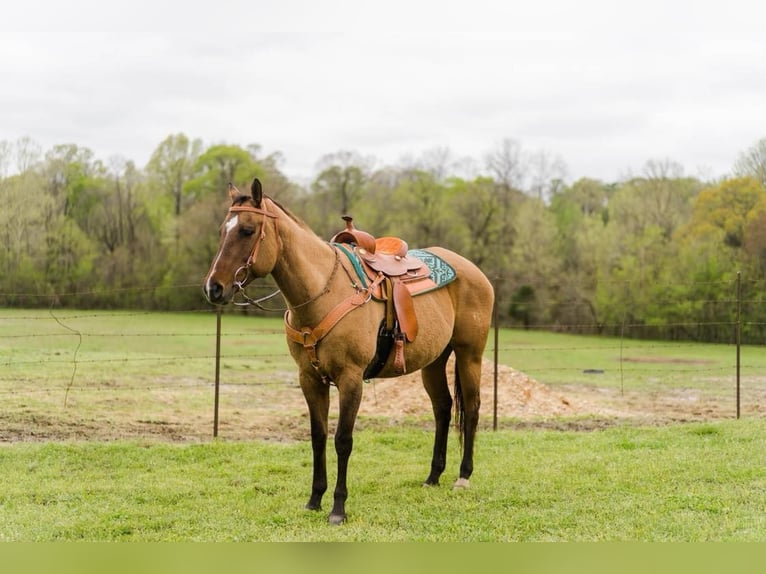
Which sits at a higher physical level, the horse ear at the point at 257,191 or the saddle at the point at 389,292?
the horse ear at the point at 257,191

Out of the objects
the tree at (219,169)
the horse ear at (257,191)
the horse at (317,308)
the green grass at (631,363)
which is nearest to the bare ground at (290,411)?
the green grass at (631,363)

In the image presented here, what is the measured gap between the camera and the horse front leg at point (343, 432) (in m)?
4.84

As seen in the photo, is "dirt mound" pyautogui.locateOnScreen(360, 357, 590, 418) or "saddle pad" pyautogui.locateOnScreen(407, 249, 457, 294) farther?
"dirt mound" pyautogui.locateOnScreen(360, 357, 590, 418)

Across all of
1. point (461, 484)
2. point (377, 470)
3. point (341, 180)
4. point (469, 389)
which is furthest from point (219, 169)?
point (461, 484)

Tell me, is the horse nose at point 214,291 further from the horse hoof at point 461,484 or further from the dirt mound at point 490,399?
the dirt mound at point 490,399

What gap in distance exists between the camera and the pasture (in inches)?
183

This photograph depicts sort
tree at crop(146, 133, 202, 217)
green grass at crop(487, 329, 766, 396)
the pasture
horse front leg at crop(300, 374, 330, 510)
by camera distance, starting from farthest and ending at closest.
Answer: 1. tree at crop(146, 133, 202, 217)
2. green grass at crop(487, 329, 766, 396)
3. horse front leg at crop(300, 374, 330, 510)
4. the pasture

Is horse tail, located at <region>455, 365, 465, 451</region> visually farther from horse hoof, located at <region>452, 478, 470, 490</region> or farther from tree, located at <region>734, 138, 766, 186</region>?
tree, located at <region>734, 138, 766, 186</region>

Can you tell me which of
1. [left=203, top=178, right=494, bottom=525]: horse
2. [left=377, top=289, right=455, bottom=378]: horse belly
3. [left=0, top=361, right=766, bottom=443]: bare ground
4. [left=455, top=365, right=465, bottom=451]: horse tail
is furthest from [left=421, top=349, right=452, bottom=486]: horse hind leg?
[left=0, top=361, right=766, bottom=443]: bare ground

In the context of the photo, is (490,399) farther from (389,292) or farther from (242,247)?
(242,247)

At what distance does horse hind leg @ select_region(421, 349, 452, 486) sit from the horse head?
7.25 feet

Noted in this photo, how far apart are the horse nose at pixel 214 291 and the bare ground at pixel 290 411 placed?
4.56 meters

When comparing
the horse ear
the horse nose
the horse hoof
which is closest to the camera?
the horse nose

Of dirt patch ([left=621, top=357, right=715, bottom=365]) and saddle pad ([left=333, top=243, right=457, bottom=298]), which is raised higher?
saddle pad ([left=333, top=243, right=457, bottom=298])
